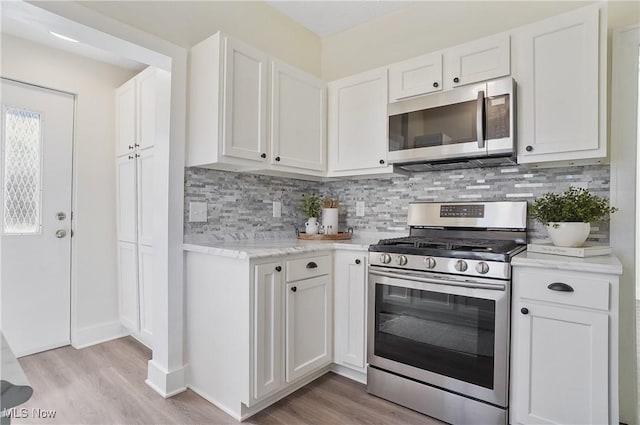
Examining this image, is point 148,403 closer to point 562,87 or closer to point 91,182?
point 91,182

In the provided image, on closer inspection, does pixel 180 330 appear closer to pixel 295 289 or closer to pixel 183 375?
pixel 183 375

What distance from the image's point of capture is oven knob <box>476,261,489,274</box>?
169cm

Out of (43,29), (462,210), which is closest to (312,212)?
(462,210)

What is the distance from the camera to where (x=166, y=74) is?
2.13 meters

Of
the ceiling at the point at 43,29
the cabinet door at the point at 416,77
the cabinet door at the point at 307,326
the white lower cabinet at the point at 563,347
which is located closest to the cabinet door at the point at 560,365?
the white lower cabinet at the point at 563,347

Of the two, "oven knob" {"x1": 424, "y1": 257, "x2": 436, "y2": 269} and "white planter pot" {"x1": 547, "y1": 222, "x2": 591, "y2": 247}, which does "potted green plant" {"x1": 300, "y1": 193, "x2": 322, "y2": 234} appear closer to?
"oven knob" {"x1": 424, "y1": 257, "x2": 436, "y2": 269}

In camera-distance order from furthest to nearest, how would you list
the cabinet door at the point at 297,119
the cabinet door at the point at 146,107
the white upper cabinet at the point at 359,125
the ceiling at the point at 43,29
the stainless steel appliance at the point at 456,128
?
the cabinet door at the point at 146,107
the white upper cabinet at the point at 359,125
the cabinet door at the point at 297,119
the stainless steel appliance at the point at 456,128
the ceiling at the point at 43,29

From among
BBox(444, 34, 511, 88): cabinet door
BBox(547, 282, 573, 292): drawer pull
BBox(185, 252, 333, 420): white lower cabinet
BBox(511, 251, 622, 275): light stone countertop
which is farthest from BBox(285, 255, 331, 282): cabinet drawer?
BBox(444, 34, 511, 88): cabinet door

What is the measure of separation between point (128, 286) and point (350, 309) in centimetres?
195

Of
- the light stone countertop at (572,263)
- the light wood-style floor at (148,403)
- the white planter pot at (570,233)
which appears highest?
the white planter pot at (570,233)

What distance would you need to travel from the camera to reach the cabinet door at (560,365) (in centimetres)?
148

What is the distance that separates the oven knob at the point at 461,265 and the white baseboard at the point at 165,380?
1.76 m

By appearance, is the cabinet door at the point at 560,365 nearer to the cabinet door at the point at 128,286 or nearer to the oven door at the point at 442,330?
the oven door at the point at 442,330

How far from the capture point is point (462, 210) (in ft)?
7.59
